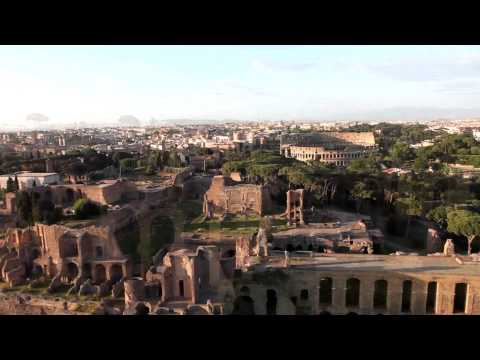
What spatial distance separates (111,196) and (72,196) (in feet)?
5.52

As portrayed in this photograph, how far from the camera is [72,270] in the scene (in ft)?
31.0

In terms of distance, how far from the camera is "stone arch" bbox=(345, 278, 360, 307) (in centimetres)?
754

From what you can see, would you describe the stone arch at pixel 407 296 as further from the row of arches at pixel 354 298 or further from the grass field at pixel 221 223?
the grass field at pixel 221 223

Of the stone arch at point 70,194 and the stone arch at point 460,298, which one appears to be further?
the stone arch at point 70,194

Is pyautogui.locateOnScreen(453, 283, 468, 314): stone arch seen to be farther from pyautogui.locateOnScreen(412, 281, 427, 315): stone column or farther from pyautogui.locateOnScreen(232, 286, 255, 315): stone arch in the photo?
pyautogui.locateOnScreen(232, 286, 255, 315): stone arch

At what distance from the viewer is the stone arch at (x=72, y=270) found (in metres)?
9.35

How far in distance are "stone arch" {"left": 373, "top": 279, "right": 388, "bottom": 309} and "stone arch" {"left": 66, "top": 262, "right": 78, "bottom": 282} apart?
21.5 ft

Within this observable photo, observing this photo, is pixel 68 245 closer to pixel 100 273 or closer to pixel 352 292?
pixel 100 273

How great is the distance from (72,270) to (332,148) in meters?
22.1

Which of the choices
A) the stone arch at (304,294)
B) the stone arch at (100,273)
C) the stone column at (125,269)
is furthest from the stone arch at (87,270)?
the stone arch at (304,294)

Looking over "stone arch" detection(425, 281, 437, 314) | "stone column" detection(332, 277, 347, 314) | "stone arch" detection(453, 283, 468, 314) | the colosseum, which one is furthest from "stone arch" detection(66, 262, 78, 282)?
the colosseum

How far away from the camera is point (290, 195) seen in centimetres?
1298

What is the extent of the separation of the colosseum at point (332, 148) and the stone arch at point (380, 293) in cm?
1777

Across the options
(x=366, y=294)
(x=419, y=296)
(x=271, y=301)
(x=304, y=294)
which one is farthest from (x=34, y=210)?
(x=419, y=296)
